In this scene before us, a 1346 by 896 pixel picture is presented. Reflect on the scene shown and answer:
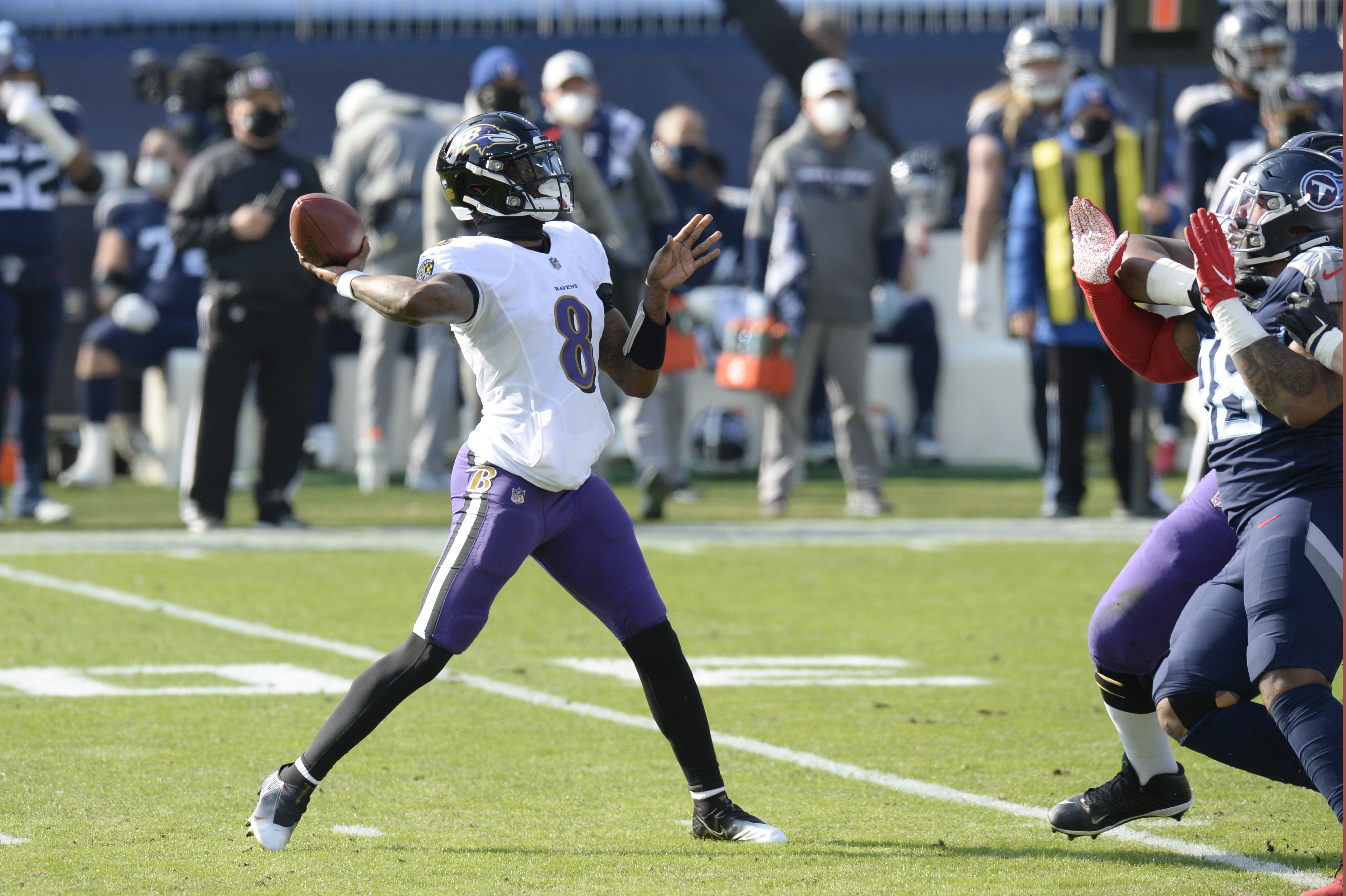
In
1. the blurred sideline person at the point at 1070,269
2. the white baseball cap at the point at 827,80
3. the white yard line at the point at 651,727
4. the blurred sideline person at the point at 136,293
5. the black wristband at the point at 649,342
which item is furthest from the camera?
the blurred sideline person at the point at 136,293

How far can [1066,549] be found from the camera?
392 inches

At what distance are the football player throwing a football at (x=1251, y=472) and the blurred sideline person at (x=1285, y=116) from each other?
528 centimetres

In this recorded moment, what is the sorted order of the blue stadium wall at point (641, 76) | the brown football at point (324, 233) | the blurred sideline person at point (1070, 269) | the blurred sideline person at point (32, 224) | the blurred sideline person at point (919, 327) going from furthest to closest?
the blue stadium wall at point (641, 76), the blurred sideline person at point (919, 327), the blurred sideline person at point (1070, 269), the blurred sideline person at point (32, 224), the brown football at point (324, 233)

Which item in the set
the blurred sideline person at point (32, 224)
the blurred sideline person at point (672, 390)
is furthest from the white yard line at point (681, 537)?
the blurred sideline person at point (32, 224)

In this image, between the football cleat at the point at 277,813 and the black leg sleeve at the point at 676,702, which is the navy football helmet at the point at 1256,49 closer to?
A: the black leg sleeve at the point at 676,702

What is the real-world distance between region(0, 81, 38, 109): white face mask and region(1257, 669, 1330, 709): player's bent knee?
8084 millimetres

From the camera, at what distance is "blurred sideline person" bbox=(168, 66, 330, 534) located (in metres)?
10.2

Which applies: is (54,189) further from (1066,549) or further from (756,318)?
(1066,549)

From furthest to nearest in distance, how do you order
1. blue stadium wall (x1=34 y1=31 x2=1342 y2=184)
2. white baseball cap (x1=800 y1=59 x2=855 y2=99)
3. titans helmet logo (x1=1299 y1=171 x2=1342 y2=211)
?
blue stadium wall (x1=34 y1=31 x2=1342 y2=184)
white baseball cap (x1=800 y1=59 x2=855 y2=99)
titans helmet logo (x1=1299 y1=171 x2=1342 y2=211)

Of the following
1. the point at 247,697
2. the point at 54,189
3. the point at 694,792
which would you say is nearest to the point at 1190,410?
the point at 54,189

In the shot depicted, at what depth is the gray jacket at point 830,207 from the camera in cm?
1138

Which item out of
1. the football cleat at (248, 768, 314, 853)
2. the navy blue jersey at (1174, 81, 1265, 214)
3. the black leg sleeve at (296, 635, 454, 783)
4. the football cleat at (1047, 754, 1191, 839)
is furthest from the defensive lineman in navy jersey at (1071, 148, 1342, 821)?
the navy blue jersey at (1174, 81, 1265, 214)

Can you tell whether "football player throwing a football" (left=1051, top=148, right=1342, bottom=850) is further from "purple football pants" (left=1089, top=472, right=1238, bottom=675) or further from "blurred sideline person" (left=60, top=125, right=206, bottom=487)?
"blurred sideline person" (left=60, top=125, right=206, bottom=487)

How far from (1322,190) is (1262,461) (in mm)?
591
